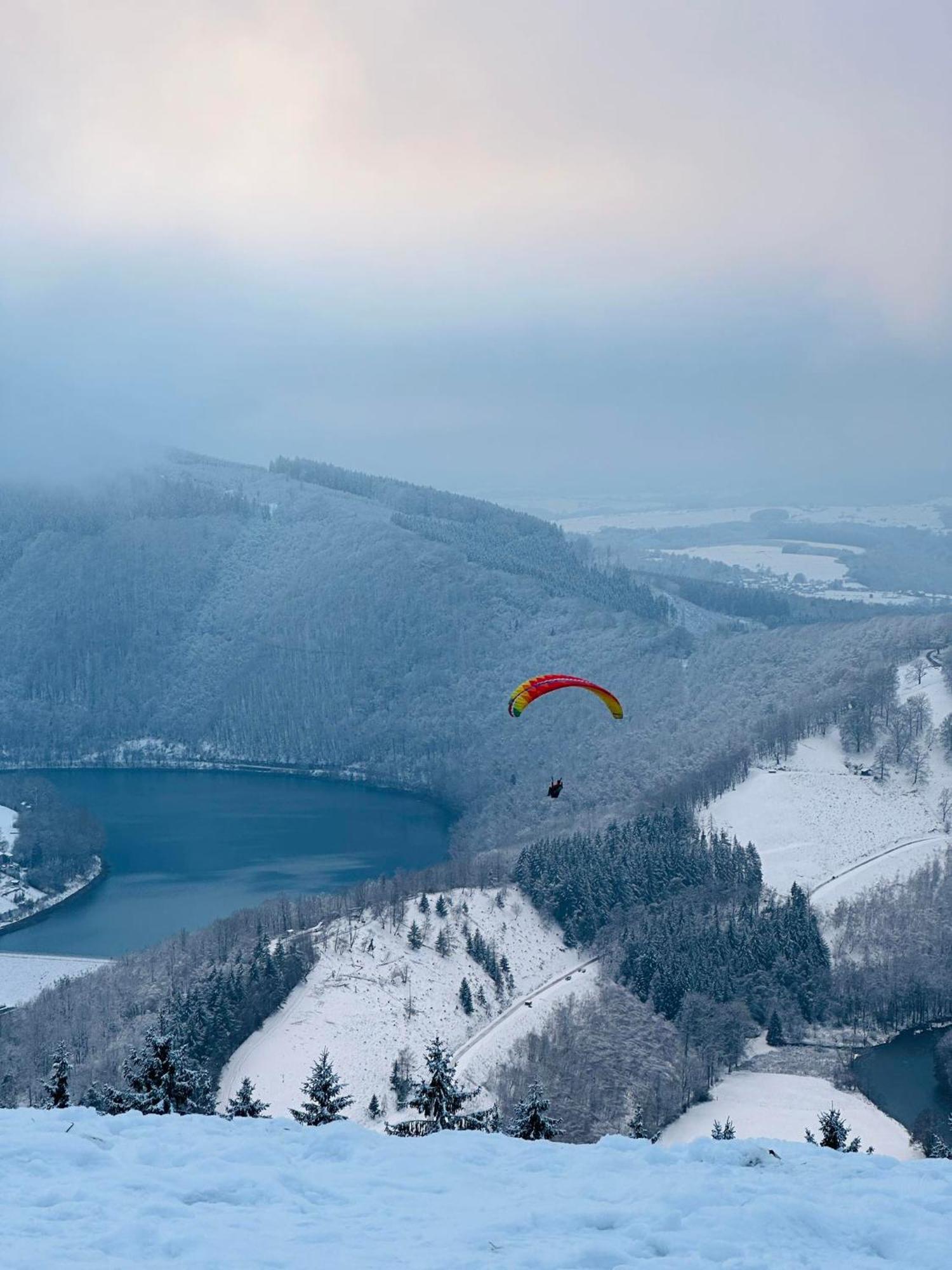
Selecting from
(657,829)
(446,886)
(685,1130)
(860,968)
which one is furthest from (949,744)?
(685,1130)

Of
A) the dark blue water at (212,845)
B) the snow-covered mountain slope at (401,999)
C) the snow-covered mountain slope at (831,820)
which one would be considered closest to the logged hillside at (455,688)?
the dark blue water at (212,845)

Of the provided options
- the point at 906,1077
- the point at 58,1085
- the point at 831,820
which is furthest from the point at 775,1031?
the point at 58,1085

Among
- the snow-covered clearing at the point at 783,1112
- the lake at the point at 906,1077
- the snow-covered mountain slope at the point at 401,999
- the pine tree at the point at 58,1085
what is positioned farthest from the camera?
the lake at the point at 906,1077

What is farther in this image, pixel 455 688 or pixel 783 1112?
pixel 455 688

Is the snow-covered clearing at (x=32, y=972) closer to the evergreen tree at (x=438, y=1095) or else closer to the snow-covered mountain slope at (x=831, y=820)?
the snow-covered mountain slope at (x=831, y=820)

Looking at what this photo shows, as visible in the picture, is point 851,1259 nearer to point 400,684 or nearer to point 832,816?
point 832,816

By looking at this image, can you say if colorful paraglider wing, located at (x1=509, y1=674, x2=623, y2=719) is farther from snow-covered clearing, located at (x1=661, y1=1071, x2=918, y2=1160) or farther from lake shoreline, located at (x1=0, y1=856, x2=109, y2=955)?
lake shoreline, located at (x1=0, y1=856, x2=109, y2=955)

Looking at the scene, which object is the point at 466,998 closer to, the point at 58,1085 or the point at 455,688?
the point at 58,1085
